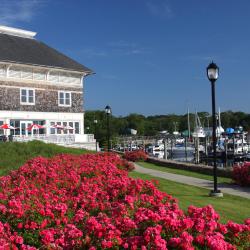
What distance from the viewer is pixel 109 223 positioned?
226 inches

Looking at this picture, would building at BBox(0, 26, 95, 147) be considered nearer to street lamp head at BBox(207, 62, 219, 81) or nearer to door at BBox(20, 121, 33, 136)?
door at BBox(20, 121, 33, 136)

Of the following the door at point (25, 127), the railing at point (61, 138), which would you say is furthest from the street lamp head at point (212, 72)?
the door at point (25, 127)

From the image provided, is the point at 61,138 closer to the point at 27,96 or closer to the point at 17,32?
the point at 27,96

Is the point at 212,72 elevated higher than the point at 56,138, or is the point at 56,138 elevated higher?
the point at 212,72

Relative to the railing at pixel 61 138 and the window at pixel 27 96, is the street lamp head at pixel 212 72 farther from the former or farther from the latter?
the window at pixel 27 96

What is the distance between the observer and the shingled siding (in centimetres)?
4466

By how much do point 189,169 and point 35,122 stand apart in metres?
28.1

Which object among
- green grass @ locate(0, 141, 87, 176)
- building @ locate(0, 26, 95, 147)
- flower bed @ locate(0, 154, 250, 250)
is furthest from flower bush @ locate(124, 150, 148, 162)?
flower bed @ locate(0, 154, 250, 250)

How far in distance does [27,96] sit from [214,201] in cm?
3702

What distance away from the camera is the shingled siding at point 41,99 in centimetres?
4466

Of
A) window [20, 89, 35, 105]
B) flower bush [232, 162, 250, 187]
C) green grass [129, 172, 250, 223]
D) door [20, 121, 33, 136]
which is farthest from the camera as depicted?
window [20, 89, 35, 105]

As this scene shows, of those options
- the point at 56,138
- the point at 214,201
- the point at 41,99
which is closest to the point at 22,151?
the point at 214,201

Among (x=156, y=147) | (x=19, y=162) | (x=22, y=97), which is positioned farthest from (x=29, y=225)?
(x=156, y=147)

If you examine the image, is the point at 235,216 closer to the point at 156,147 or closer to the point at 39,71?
the point at 39,71
